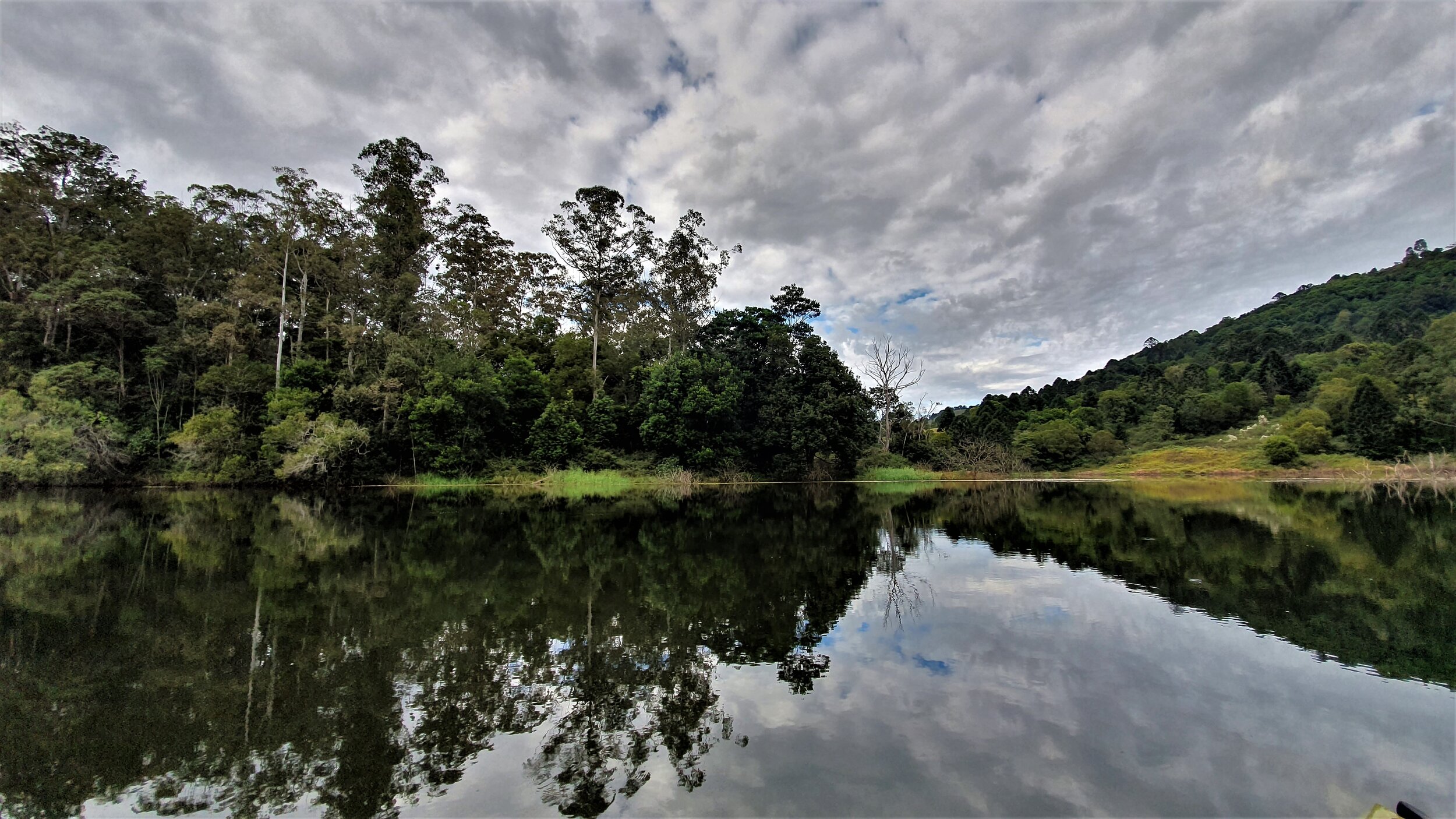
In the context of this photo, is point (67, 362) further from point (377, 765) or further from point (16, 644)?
point (377, 765)

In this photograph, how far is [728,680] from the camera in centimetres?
458

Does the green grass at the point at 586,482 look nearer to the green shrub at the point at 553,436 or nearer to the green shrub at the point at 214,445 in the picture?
the green shrub at the point at 553,436

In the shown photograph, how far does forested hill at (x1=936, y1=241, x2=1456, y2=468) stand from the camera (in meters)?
28.2

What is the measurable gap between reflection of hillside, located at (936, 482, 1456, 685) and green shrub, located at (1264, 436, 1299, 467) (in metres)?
13.3

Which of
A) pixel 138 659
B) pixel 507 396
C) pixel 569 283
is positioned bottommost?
pixel 138 659

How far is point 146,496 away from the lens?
67.5 ft

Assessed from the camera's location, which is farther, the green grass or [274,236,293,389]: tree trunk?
the green grass

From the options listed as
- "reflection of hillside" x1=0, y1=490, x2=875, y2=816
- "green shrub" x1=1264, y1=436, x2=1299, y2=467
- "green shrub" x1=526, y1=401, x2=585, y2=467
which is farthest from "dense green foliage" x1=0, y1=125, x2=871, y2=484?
"green shrub" x1=1264, y1=436, x2=1299, y2=467

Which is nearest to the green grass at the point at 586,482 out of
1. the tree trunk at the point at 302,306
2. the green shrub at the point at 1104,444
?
the tree trunk at the point at 302,306

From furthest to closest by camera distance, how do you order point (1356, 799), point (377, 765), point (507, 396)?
point (507, 396), point (377, 765), point (1356, 799)

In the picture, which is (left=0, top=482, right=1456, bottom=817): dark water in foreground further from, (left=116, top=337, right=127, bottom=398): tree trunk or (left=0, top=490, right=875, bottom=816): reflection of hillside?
(left=116, top=337, right=127, bottom=398): tree trunk

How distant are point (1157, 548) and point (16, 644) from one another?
14.9 meters

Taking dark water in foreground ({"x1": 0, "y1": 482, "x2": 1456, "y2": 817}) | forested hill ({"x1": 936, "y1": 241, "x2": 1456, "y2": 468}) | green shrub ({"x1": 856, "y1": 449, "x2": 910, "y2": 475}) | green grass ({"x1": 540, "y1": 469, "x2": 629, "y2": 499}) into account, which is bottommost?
dark water in foreground ({"x1": 0, "y1": 482, "x2": 1456, "y2": 817})

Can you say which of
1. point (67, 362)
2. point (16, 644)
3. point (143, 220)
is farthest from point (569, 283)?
point (16, 644)
